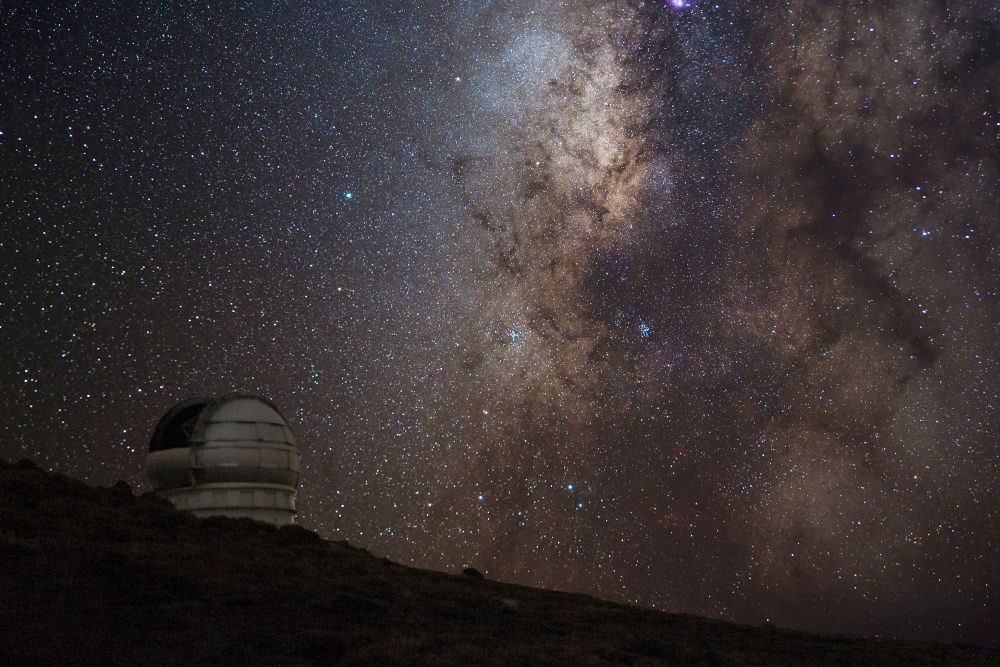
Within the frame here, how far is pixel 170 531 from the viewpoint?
61.7 feet

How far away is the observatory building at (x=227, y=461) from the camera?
23.0 metres

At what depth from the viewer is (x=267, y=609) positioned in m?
14.1

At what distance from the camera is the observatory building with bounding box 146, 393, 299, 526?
75.4 feet

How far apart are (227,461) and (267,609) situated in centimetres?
981

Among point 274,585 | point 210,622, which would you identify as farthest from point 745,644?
point 210,622

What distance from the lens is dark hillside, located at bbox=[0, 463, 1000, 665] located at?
39.1ft

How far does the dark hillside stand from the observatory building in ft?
4.39

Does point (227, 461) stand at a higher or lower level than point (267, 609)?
higher

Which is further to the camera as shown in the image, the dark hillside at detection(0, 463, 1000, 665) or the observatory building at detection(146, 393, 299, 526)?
the observatory building at detection(146, 393, 299, 526)

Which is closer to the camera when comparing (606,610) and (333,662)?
(333,662)

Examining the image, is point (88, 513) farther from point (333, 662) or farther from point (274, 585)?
point (333, 662)

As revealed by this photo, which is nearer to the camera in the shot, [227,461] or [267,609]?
[267,609]

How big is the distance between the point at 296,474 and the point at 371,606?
9.89 m

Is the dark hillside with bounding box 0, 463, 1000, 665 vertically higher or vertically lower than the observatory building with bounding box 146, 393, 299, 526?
lower
